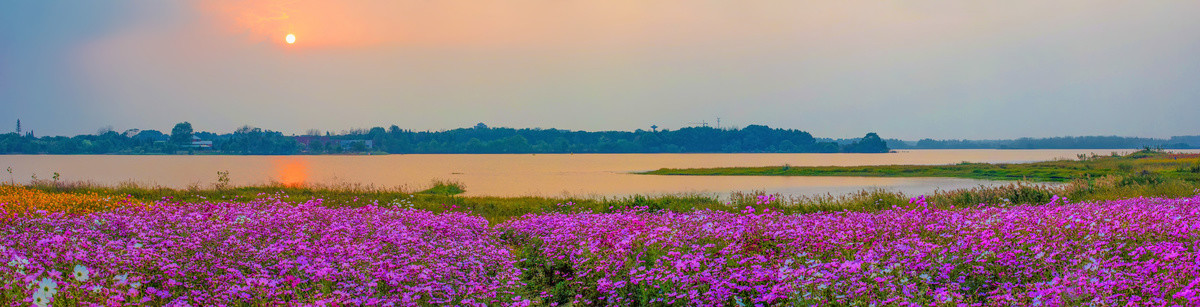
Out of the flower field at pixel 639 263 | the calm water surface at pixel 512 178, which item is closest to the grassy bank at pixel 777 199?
the flower field at pixel 639 263

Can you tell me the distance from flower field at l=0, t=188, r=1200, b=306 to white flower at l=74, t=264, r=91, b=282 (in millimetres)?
43

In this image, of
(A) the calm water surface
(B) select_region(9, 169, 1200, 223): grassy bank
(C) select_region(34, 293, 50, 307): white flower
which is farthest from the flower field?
(A) the calm water surface

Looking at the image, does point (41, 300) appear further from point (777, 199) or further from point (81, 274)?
point (777, 199)

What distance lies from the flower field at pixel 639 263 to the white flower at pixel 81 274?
0.04m

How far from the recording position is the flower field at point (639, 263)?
6402 millimetres

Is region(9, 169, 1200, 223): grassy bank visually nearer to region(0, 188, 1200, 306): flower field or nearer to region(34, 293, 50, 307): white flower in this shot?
region(0, 188, 1200, 306): flower field

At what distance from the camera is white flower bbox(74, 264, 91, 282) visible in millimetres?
6893

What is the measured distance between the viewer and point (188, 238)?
357 inches

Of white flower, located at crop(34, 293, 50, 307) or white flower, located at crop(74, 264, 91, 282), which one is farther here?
white flower, located at crop(74, 264, 91, 282)

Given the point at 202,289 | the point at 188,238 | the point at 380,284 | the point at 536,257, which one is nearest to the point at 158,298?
the point at 202,289

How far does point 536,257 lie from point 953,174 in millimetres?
57476

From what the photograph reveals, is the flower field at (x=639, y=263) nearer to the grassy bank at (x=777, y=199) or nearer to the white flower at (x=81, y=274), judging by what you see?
the white flower at (x=81, y=274)

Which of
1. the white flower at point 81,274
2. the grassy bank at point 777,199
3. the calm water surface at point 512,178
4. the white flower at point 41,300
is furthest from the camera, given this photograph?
the calm water surface at point 512,178

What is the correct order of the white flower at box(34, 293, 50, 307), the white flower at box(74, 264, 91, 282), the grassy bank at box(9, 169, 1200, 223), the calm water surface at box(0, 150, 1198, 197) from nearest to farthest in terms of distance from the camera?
1. the white flower at box(34, 293, 50, 307)
2. the white flower at box(74, 264, 91, 282)
3. the grassy bank at box(9, 169, 1200, 223)
4. the calm water surface at box(0, 150, 1198, 197)
